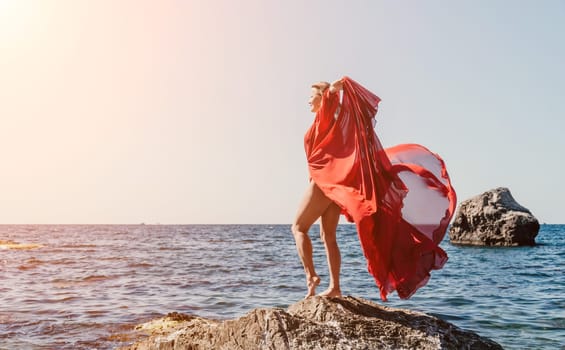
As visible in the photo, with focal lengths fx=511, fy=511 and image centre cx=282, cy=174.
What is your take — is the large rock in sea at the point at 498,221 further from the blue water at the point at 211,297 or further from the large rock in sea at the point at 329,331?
the large rock in sea at the point at 329,331

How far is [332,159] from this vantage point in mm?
5273

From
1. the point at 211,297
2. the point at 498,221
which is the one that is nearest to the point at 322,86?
the point at 211,297

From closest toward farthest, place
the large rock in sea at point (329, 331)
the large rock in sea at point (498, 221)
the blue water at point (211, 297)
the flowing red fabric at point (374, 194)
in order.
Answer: the large rock in sea at point (329, 331)
the flowing red fabric at point (374, 194)
the blue water at point (211, 297)
the large rock in sea at point (498, 221)

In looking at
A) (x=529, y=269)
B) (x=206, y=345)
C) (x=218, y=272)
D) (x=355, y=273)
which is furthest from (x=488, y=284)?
(x=206, y=345)

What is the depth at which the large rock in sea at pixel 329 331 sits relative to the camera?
4.51 metres

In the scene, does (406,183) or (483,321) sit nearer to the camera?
(406,183)

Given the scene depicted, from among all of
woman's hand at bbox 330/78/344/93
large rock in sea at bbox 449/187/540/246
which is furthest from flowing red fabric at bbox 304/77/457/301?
large rock in sea at bbox 449/187/540/246

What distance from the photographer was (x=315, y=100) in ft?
18.0

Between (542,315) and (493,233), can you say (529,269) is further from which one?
(493,233)

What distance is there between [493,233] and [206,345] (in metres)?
39.1

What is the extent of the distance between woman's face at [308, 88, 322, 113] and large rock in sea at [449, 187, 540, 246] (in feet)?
125

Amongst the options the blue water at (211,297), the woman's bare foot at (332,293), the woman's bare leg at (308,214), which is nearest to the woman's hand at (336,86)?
the woman's bare leg at (308,214)

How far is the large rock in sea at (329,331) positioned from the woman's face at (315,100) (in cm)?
200

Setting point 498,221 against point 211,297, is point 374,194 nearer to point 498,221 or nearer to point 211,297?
point 211,297
